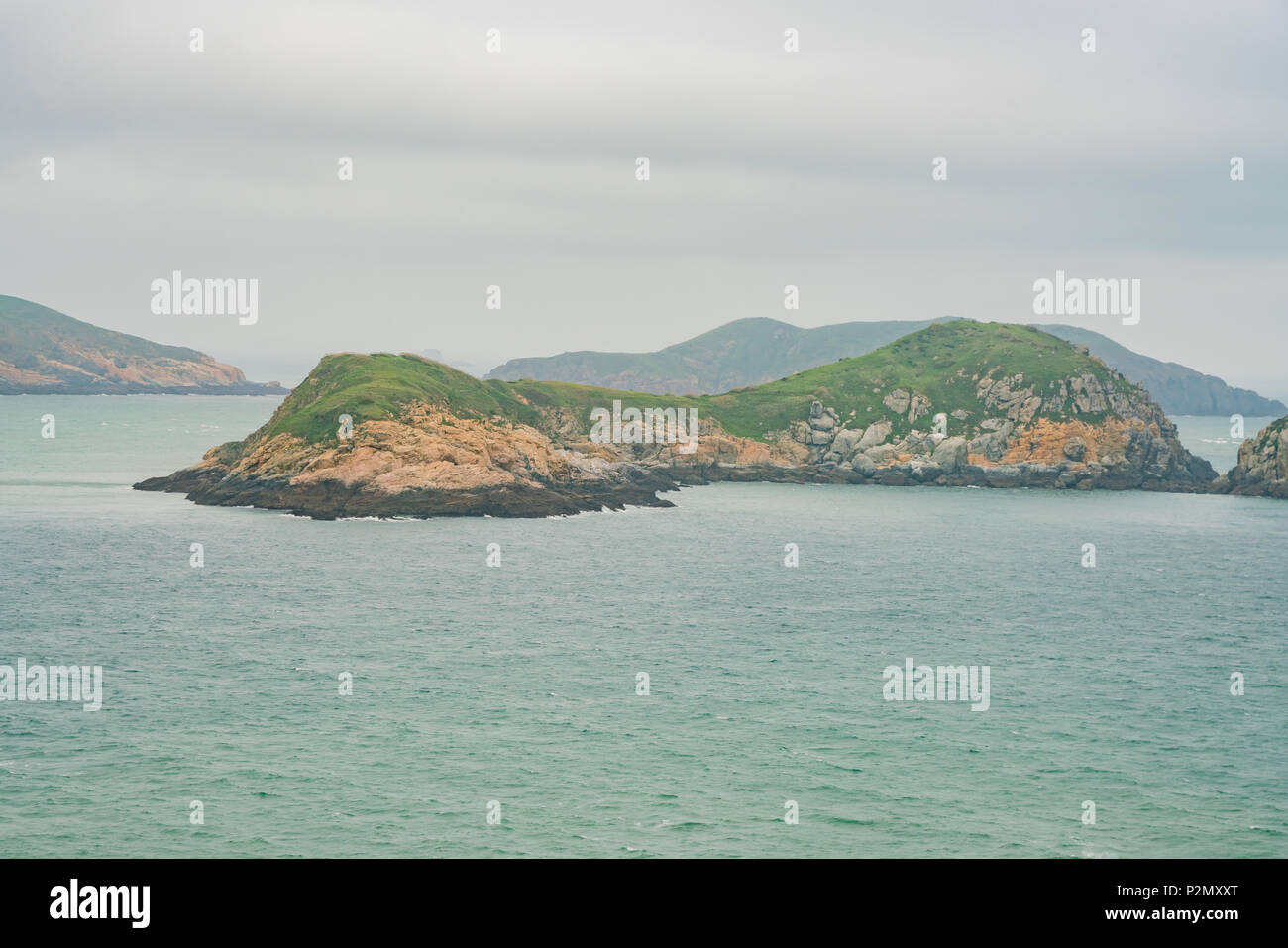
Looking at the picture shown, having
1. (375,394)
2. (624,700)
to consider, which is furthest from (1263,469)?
(624,700)

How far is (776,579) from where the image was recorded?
95812mm

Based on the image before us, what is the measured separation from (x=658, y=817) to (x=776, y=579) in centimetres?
5627

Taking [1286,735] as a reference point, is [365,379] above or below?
above

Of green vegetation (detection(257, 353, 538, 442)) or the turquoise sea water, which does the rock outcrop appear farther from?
the turquoise sea water

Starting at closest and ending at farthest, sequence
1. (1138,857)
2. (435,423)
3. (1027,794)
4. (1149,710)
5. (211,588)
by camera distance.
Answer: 1. (1138,857)
2. (1027,794)
3. (1149,710)
4. (211,588)
5. (435,423)

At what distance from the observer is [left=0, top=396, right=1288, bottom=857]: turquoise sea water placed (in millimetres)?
40000

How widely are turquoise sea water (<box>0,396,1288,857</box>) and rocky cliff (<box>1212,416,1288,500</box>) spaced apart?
241 feet

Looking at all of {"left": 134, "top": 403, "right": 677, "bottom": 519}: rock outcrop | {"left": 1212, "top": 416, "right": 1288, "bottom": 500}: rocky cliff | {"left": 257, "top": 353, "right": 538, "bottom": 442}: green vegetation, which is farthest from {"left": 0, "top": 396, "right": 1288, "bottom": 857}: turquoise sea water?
{"left": 1212, "top": 416, "right": 1288, "bottom": 500}: rocky cliff

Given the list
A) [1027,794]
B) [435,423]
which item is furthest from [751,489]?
[1027,794]

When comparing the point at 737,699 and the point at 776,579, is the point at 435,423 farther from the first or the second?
the point at 737,699

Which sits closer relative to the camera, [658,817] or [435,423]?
[658,817]

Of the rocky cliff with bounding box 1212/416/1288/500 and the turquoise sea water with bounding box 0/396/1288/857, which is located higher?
the rocky cliff with bounding box 1212/416/1288/500

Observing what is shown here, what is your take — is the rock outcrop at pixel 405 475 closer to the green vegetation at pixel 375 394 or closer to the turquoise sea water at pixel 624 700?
the green vegetation at pixel 375 394

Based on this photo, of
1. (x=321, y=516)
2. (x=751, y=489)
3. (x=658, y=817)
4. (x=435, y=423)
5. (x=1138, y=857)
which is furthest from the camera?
(x=751, y=489)
